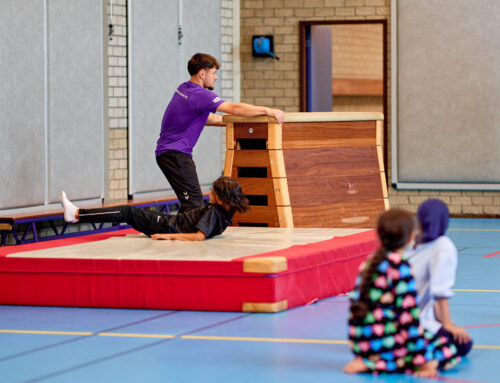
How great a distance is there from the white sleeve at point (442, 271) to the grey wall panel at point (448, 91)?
946 centimetres

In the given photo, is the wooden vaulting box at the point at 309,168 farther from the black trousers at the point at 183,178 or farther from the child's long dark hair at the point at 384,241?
the child's long dark hair at the point at 384,241

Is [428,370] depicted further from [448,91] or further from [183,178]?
[448,91]

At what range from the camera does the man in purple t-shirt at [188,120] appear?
7.48 metres

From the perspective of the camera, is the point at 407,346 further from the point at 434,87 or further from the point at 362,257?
the point at 434,87

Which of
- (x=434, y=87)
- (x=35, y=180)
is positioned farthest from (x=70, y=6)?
(x=434, y=87)

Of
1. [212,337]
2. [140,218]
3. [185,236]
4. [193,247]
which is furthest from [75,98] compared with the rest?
[212,337]

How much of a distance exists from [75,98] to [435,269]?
6.82m

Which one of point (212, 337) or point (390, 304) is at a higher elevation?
point (390, 304)

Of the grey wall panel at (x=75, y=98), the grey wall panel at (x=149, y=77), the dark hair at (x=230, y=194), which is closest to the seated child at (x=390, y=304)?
the dark hair at (x=230, y=194)

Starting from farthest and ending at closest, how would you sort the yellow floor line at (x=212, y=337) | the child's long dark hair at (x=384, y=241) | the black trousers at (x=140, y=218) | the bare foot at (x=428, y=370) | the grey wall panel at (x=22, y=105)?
→ the grey wall panel at (x=22, y=105)
the black trousers at (x=140, y=218)
the yellow floor line at (x=212, y=337)
the bare foot at (x=428, y=370)
the child's long dark hair at (x=384, y=241)

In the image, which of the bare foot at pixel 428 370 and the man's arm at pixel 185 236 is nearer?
the bare foot at pixel 428 370

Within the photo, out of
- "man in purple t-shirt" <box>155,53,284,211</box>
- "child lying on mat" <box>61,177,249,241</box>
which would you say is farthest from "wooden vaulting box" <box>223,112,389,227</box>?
"child lying on mat" <box>61,177,249,241</box>

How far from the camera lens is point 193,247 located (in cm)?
644

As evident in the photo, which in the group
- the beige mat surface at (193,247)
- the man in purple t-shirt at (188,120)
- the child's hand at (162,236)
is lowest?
the beige mat surface at (193,247)
